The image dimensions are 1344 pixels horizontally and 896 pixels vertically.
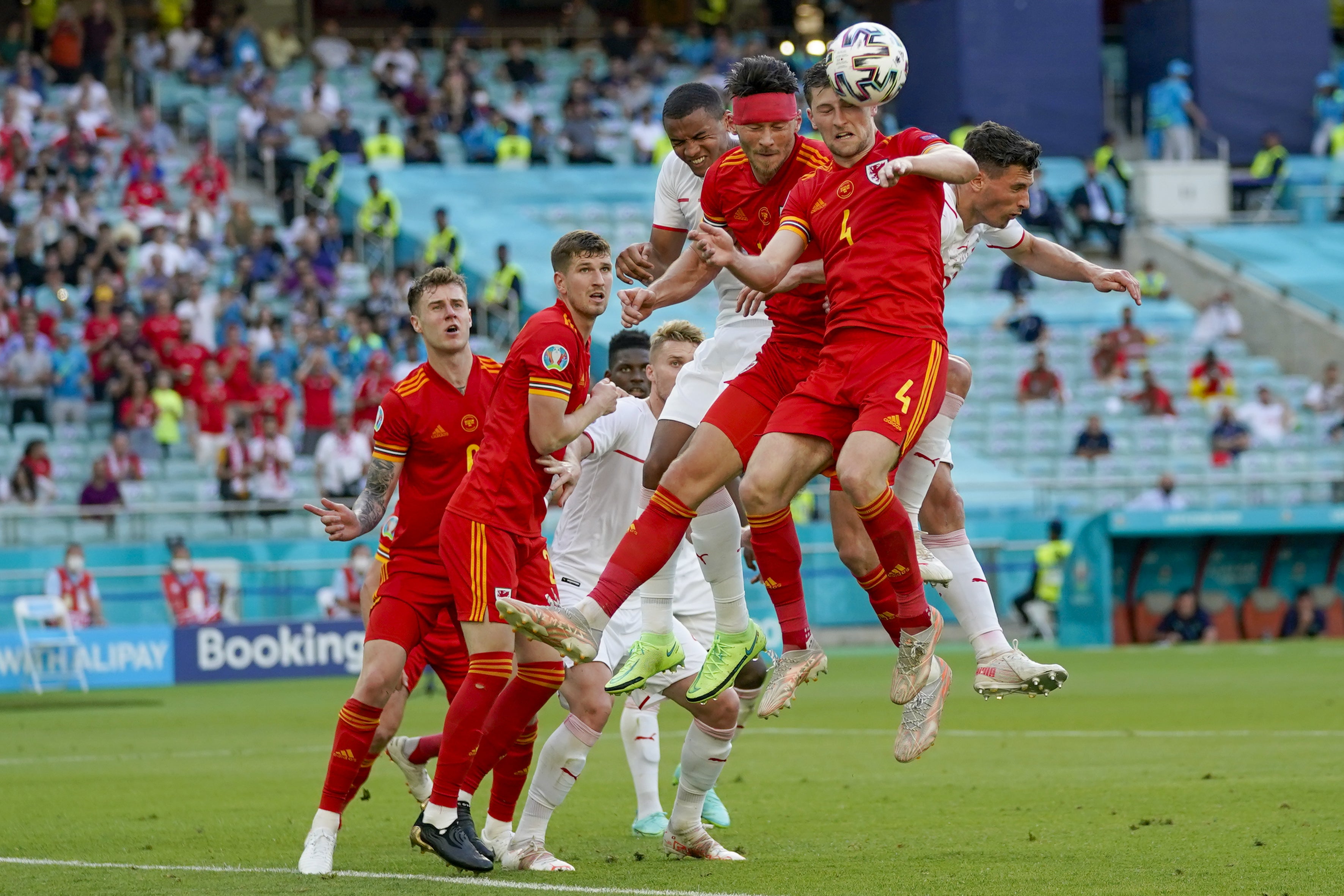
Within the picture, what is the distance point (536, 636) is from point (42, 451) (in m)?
15.8

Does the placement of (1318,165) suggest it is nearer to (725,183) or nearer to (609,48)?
(609,48)

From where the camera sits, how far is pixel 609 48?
35250 mm

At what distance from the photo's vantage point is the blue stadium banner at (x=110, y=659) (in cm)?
2056

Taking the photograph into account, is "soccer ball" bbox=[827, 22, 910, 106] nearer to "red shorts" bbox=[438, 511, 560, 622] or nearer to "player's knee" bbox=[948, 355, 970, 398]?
"player's knee" bbox=[948, 355, 970, 398]

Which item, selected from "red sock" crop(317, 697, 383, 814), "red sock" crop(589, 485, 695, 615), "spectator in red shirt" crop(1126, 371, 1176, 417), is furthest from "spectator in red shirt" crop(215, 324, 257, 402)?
"red sock" crop(589, 485, 695, 615)

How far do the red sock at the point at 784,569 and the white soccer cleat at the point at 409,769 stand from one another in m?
2.59

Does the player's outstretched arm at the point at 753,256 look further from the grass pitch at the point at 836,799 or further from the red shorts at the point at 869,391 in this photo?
the grass pitch at the point at 836,799

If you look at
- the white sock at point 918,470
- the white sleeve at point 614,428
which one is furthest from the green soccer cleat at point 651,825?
the white sock at point 918,470

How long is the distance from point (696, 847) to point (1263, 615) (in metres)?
17.2

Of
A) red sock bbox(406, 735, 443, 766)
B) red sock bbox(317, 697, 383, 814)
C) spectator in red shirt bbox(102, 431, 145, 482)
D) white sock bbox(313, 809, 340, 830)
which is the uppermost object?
red sock bbox(317, 697, 383, 814)

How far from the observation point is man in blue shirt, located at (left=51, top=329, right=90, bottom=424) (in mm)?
23125

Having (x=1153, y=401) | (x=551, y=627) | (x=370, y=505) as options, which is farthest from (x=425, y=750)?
(x=1153, y=401)

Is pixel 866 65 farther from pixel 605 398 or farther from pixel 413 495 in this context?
pixel 413 495

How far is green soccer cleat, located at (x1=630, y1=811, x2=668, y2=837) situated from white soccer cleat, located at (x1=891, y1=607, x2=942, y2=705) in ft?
7.27
